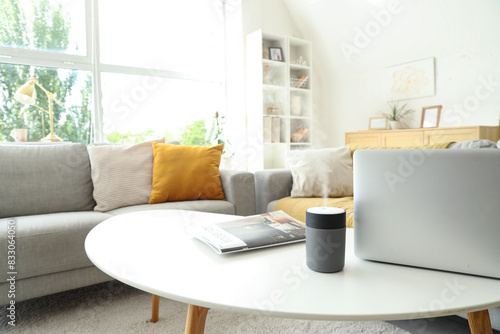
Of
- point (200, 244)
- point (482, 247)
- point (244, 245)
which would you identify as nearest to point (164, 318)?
point (200, 244)

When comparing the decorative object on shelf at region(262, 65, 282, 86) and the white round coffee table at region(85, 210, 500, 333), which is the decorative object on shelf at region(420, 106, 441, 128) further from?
the white round coffee table at region(85, 210, 500, 333)

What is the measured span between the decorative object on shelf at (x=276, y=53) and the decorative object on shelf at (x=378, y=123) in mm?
1378

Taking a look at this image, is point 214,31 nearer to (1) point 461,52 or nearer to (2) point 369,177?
(1) point 461,52

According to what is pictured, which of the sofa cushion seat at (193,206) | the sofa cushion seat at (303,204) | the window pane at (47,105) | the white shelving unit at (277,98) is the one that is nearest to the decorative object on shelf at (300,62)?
the white shelving unit at (277,98)

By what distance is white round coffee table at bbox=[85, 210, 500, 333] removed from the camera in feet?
1.81

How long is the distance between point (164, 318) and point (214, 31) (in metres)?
3.78

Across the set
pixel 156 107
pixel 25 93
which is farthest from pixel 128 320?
pixel 156 107

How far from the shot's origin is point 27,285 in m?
1.49

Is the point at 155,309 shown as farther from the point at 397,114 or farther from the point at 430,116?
the point at 397,114

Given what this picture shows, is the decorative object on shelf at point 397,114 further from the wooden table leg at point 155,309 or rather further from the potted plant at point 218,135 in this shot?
the wooden table leg at point 155,309

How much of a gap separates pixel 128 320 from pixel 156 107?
113 inches

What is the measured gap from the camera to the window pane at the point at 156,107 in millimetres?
3682

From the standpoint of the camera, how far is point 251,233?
37.2 inches

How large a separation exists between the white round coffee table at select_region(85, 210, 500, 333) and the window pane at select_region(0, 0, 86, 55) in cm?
307
